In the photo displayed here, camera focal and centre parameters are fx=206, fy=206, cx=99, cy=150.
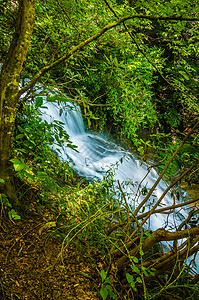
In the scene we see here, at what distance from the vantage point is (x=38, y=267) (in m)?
1.36

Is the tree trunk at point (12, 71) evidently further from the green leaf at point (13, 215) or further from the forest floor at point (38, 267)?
the forest floor at point (38, 267)

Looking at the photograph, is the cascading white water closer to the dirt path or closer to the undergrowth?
the undergrowth

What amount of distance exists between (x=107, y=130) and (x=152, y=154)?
1600 mm

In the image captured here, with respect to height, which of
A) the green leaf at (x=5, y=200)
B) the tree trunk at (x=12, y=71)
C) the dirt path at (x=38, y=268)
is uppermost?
the tree trunk at (x=12, y=71)

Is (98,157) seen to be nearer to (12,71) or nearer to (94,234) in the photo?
(94,234)

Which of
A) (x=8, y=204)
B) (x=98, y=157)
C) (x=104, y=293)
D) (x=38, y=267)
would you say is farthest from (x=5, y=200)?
(x=98, y=157)

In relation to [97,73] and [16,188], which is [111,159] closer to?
[97,73]

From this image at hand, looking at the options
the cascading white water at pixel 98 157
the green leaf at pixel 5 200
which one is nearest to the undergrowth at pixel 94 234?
the green leaf at pixel 5 200

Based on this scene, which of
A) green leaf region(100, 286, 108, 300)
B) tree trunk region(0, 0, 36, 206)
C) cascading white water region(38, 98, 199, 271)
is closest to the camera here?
green leaf region(100, 286, 108, 300)

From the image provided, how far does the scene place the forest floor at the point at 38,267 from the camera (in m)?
1.22

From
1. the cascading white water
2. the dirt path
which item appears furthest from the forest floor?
the cascading white water

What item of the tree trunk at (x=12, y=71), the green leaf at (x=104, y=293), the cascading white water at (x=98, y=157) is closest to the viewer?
the green leaf at (x=104, y=293)

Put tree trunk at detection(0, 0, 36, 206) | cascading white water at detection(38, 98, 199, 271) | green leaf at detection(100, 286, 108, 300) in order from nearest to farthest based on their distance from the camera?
green leaf at detection(100, 286, 108, 300) < tree trunk at detection(0, 0, 36, 206) < cascading white water at detection(38, 98, 199, 271)

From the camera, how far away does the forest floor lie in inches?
48.0
